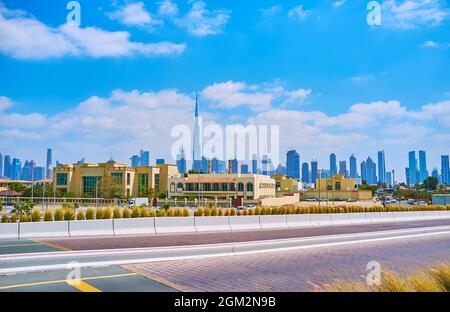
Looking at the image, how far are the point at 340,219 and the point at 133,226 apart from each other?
18.3 metres

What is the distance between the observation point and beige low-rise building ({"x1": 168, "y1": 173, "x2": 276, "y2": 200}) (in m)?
87.6

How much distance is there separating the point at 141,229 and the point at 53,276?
11.5 m

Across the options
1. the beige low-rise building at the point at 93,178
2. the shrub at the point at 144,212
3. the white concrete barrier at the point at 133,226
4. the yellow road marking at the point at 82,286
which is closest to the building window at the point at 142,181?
the beige low-rise building at the point at 93,178


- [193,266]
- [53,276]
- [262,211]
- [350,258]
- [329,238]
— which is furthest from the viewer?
→ [262,211]

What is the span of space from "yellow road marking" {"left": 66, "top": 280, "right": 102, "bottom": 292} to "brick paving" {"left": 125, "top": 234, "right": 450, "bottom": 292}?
1.58 meters

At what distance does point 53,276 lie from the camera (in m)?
9.92

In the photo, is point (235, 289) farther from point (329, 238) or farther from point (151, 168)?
point (151, 168)

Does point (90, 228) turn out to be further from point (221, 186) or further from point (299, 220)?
point (221, 186)

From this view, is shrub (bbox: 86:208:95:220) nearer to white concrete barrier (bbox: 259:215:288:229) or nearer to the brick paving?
white concrete barrier (bbox: 259:215:288:229)

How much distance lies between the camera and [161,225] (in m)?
22.5

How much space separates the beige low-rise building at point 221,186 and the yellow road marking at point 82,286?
76793mm

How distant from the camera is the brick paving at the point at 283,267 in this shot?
917 cm

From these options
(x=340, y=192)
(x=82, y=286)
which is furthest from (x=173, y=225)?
(x=340, y=192)
